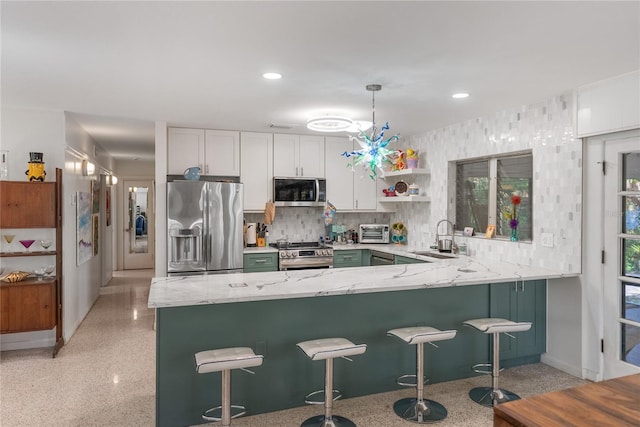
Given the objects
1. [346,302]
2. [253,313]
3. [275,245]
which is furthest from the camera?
[275,245]

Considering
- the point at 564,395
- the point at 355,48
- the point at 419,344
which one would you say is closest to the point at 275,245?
the point at 419,344

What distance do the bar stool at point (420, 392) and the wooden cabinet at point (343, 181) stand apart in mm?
3118

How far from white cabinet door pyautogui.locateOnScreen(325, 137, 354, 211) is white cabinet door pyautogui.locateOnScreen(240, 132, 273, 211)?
820mm

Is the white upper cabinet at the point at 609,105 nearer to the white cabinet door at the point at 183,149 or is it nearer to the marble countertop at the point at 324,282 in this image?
the marble countertop at the point at 324,282

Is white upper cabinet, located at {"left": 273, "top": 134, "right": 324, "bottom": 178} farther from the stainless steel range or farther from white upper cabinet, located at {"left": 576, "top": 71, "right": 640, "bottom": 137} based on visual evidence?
white upper cabinet, located at {"left": 576, "top": 71, "right": 640, "bottom": 137}

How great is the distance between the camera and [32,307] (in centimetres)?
412

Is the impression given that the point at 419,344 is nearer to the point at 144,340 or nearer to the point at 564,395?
the point at 564,395

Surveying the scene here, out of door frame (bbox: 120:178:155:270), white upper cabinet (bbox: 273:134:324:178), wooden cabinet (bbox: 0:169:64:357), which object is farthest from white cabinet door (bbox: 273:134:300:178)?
door frame (bbox: 120:178:155:270)

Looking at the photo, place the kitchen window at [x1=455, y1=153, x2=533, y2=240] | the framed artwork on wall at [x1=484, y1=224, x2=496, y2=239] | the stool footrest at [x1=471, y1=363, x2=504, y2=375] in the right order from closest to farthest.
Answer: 1. the stool footrest at [x1=471, y1=363, x2=504, y2=375]
2. the kitchen window at [x1=455, y1=153, x2=533, y2=240]
3. the framed artwork on wall at [x1=484, y1=224, x2=496, y2=239]

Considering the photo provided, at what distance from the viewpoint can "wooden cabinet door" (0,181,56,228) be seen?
4.11m

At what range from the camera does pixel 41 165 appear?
4.23 m

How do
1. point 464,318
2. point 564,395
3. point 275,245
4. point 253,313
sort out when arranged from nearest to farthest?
point 564,395 → point 253,313 → point 464,318 → point 275,245

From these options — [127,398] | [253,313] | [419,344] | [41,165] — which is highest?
[41,165]

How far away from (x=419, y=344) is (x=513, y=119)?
250 centimetres
